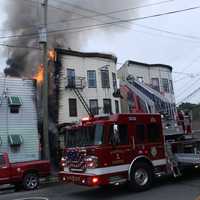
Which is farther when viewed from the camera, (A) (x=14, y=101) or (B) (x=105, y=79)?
(B) (x=105, y=79)

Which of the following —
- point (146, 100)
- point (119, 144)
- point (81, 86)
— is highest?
point (81, 86)

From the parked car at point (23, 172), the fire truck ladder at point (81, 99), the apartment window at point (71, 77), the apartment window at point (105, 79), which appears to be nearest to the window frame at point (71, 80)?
the apartment window at point (71, 77)

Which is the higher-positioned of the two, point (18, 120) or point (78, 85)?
point (78, 85)

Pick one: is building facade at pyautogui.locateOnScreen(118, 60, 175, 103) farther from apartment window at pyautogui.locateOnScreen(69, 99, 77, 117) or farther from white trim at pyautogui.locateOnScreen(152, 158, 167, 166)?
white trim at pyautogui.locateOnScreen(152, 158, 167, 166)

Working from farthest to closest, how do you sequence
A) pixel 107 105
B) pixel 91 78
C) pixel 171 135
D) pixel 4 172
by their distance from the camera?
pixel 107 105 < pixel 91 78 < pixel 4 172 < pixel 171 135

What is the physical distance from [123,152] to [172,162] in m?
2.19

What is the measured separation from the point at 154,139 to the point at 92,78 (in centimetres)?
2015

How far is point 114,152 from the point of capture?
1155cm

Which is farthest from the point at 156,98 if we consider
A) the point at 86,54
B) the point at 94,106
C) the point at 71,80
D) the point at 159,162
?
the point at 86,54

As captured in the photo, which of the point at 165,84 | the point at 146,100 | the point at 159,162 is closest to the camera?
the point at 159,162

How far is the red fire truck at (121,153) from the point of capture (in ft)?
37.1

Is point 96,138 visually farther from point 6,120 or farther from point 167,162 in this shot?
point 6,120

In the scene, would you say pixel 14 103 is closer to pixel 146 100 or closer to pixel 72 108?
pixel 72 108

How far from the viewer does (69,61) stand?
31.6m
